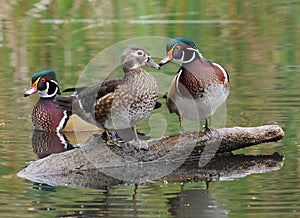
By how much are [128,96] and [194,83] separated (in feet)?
2.44

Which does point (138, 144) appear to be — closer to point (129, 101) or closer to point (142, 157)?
point (142, 157)

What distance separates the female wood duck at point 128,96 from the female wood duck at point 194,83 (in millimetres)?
352

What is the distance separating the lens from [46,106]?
10992 mm

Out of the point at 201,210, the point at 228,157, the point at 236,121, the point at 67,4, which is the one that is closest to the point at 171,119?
the point at 236,121

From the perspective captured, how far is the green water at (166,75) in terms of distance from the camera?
6.79 metres

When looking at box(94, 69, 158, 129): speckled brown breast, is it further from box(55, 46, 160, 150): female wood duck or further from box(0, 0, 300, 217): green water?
box(0, 0, 300, 217): green water

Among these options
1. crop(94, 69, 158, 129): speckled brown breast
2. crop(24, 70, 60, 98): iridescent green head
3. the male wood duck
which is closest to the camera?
crop(94, 69, 158, 129): speckled brown breast

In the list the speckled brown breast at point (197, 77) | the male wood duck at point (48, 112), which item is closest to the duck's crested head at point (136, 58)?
the speckled brown breast at point (197, 77)

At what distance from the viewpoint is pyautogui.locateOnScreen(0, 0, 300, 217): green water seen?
679 cm

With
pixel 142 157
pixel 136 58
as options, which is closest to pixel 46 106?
pixel 142 157

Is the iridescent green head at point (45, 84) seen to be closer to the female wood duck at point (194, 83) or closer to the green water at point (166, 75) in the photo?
the green water at point (166, 75)

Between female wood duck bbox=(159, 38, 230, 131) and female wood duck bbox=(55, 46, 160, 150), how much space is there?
0.35 metres

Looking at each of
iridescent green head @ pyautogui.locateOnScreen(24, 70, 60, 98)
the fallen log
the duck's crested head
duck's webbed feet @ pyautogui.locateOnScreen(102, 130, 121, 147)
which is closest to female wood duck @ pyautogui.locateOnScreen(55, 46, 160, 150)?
the duck's crested head

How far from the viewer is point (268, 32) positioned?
1552 cm
